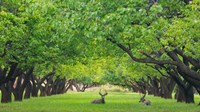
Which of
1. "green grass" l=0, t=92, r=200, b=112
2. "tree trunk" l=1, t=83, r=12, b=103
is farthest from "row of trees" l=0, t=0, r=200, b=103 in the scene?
"tree trunk" l=1, t=83, r=12, b=103

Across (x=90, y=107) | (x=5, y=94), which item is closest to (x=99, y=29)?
(x=90, y=107)

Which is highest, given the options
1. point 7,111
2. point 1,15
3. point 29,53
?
point 1,15

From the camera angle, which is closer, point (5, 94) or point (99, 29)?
point (99, 29)

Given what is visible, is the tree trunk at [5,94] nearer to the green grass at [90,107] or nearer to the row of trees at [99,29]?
the green grass at [90,107]

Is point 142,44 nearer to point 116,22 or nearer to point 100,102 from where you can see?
point 116,22

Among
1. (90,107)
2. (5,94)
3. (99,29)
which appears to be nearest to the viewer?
(99,29)

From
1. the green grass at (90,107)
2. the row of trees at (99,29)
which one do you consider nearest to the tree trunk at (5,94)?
the green grass at (90,107)

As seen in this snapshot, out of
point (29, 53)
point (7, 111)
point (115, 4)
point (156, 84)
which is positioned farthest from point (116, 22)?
point (156, 84)

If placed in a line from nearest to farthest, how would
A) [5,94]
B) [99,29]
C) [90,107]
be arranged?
[99,29]
[90,107]
[5,94]

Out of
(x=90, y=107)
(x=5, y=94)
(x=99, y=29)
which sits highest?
(x=99, y=29)

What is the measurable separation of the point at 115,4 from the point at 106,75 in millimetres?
74581

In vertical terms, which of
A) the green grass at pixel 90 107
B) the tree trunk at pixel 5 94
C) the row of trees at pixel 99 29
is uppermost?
the row of trees at pixel 99 29

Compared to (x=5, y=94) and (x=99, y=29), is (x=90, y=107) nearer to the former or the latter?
(x=5, y=94)

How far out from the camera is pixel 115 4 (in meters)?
17.6
